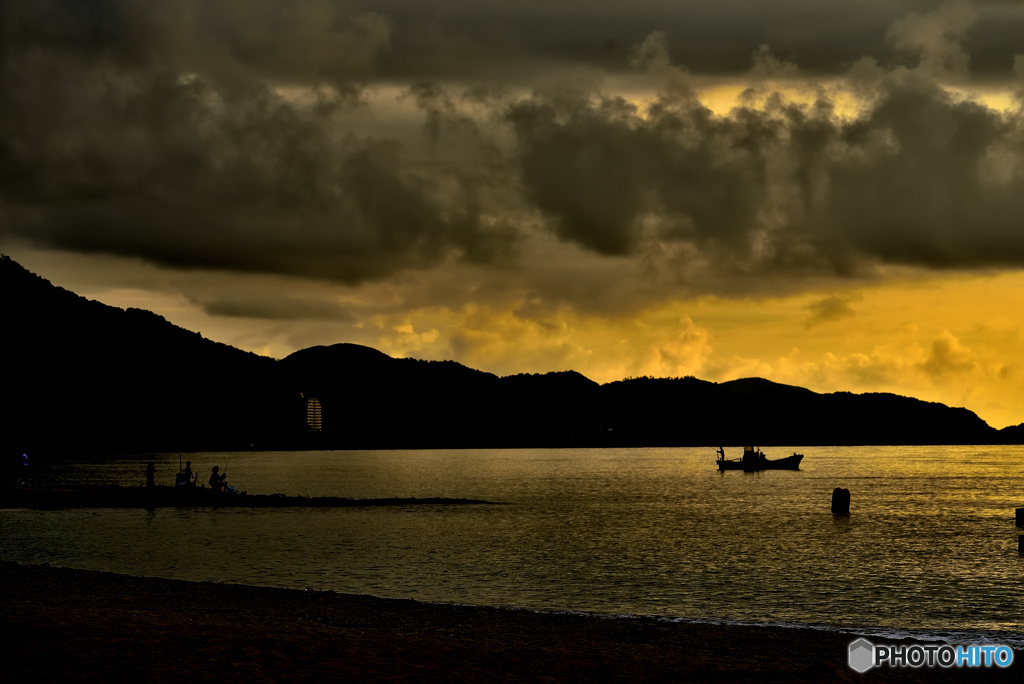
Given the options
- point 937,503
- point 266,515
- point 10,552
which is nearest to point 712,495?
point 937,503

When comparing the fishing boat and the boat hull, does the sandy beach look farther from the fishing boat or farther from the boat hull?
the boat hull

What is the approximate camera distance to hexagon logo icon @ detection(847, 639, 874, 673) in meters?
18.4

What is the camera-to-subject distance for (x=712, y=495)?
10744 cm

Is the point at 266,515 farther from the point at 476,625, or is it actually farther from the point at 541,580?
the point at 476,625

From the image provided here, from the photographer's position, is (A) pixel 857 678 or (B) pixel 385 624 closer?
(A) pixel 857 678

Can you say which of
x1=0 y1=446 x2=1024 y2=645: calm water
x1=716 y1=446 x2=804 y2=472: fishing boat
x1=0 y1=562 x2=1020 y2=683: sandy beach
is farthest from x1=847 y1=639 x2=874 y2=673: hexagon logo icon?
x1=716 y1=446 x2=804 y2=472: fishing boat

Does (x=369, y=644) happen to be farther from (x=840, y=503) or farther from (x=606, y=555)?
(x=840, y=503)

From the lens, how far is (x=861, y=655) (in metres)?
20.3

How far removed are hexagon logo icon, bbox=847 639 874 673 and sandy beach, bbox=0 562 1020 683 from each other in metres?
0.25

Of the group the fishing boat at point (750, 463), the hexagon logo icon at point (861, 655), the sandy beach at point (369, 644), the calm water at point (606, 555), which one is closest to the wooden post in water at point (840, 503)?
the calm water at point (606, 555)

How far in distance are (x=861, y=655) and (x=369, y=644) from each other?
35.6ft

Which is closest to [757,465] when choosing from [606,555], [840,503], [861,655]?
[840,503]

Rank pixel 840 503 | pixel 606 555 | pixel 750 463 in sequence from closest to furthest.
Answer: pixel 606 555
pixel 840 503
pixel 750 463

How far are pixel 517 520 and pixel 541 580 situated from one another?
1224 inches
